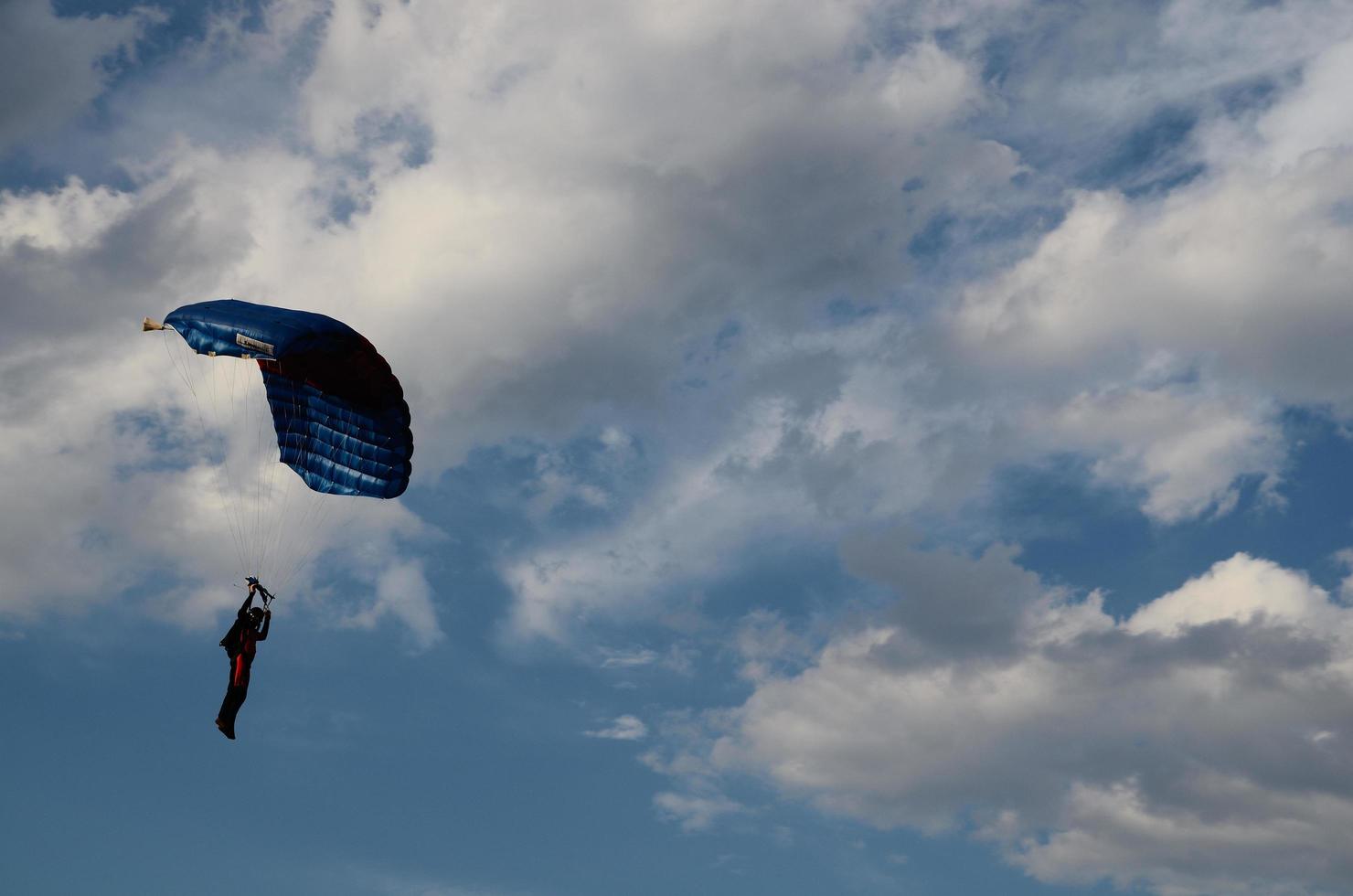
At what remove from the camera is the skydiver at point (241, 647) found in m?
45.1

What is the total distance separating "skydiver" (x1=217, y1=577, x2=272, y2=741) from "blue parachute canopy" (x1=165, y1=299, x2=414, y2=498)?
19.3 ft

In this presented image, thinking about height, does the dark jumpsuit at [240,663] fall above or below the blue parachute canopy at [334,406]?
below

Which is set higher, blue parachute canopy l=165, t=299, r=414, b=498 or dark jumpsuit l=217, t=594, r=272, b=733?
blue parachute canopy l=165, t=299, r=414, b=498

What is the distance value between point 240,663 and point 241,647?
0.55 metres

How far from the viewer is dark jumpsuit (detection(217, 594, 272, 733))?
45.1 m

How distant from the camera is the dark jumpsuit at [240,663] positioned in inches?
1777

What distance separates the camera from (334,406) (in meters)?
50.5

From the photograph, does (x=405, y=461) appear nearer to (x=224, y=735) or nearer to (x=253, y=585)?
(x=253, y=585)

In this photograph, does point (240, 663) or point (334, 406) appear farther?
point (334, 406)

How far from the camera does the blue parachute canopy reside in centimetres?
4794

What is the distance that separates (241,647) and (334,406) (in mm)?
9378

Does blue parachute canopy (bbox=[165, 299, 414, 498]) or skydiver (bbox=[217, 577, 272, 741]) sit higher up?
blue parachute canopy (bbox=[165, 299, 414, 498])

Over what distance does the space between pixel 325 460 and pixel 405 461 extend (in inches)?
110

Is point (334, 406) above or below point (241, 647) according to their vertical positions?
above
